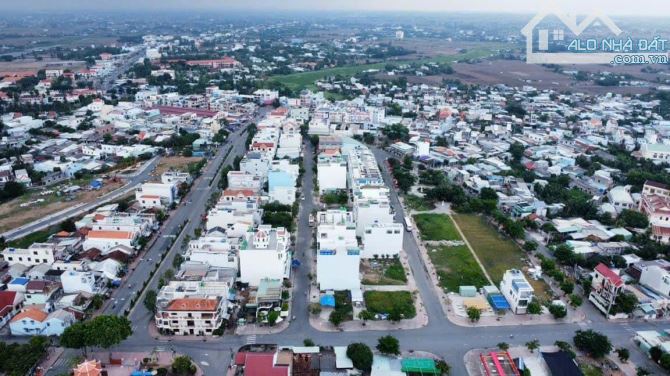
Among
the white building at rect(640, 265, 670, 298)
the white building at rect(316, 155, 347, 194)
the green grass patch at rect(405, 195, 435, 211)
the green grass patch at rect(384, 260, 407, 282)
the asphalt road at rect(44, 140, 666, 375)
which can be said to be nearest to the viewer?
the asphalt road at rect(44, 140, 666, 375)

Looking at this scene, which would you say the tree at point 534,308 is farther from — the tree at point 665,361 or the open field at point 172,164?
the open field at point 172,164

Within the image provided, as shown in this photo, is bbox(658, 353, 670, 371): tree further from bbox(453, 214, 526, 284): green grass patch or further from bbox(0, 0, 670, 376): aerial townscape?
bbox(453, 214, 526, 284): green grass patch

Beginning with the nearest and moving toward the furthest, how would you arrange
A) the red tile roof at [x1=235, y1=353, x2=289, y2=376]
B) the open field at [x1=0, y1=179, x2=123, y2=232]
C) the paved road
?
the red tile roof at [x1=235, y1=353, x2=289, y2=376] < the paved road < the open field at [x1=0, y1=179, x2=123, y2=232]

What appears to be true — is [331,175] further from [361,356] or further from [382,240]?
[361,356]

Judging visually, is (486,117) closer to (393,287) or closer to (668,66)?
(393,287)

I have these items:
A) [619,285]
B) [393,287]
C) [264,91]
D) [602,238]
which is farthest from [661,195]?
[264,91]

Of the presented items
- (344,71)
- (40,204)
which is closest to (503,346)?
(40,204)

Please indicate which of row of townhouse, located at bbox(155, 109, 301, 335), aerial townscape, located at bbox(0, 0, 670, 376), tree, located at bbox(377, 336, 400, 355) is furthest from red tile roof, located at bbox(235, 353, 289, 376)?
tree, located at bbox(377, 336, 400, 355)
